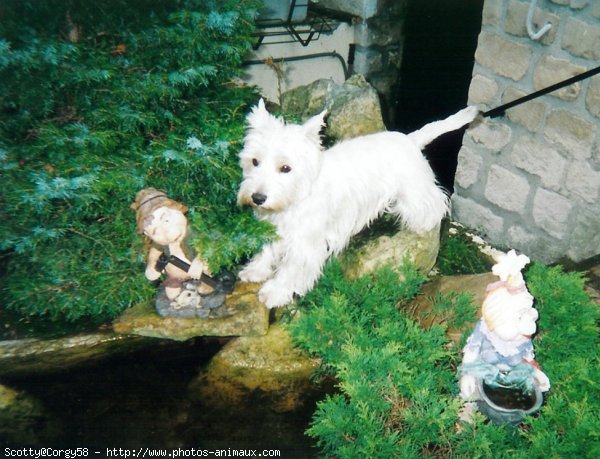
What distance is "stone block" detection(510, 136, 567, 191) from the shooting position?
4520 mm

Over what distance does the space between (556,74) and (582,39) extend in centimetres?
33

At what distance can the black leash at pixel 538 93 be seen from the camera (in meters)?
3.79

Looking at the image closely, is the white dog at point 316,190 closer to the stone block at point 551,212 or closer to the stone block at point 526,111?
the stone block at point 526,111

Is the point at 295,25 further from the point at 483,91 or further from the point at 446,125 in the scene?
the point at 446,125

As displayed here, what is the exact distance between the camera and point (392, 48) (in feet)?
22.2

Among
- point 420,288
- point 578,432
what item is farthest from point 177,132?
point 578,432

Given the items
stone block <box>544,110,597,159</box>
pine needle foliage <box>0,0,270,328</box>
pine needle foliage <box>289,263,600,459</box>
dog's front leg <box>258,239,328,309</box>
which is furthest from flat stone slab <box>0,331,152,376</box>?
stone block <box>544,110,597,159</box>

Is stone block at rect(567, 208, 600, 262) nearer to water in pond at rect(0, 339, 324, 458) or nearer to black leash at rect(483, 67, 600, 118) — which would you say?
black leash at rect(483, 67, 600, 118)

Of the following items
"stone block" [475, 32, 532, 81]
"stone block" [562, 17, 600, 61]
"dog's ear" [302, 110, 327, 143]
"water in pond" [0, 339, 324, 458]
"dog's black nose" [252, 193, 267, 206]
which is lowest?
"water in pond" [0, 339, 324, 458]

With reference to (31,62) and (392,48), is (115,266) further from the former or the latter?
(392,48)

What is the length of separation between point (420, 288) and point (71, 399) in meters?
2.68

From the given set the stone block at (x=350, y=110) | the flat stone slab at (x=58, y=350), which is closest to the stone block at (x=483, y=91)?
the stone block at (x=350, y=110)

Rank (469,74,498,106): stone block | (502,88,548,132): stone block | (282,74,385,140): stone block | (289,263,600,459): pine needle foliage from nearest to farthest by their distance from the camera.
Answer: (289,263,600,459): pine needle foliage
(502,88,548,132): stone block
(469,74,498,106): stone block
(282,74,385,140): stone block

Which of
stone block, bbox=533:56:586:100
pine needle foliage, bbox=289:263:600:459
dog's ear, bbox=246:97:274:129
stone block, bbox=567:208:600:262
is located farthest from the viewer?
stone block, bbox=567:208:600:262
